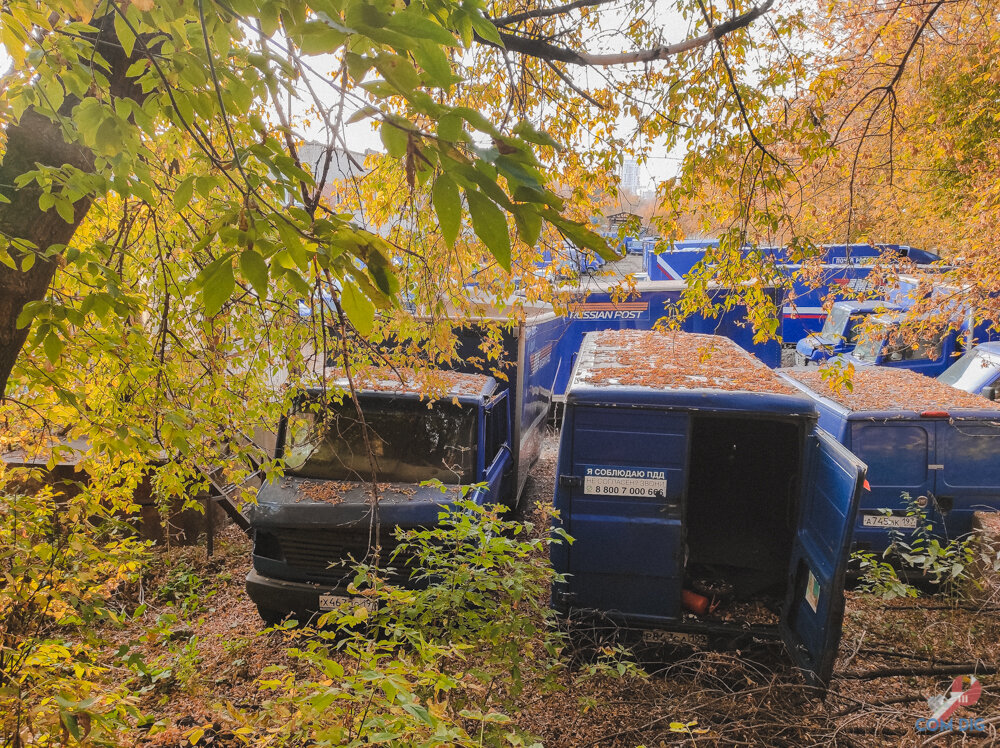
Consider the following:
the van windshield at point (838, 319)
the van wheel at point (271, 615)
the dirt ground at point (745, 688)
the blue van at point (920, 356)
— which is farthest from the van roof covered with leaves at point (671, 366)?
the van windshield at point (838, 319)

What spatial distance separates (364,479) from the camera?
567 centimetres

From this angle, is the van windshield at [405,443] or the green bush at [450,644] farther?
the van windshield at [405,443]

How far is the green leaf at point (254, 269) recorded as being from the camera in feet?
4.47

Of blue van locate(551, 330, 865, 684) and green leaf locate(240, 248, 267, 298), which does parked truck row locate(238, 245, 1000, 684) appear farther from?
green leaf locate(240, 248, 267, 298)

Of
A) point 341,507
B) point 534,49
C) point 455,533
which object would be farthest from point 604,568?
point 534,49

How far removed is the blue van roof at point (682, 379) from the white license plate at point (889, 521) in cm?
192

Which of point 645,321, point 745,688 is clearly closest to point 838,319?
point 645,321

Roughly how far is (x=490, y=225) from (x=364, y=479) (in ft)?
16.6

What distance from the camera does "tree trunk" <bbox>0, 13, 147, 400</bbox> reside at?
199 centimetres

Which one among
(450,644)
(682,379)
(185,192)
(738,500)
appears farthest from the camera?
(738,500)

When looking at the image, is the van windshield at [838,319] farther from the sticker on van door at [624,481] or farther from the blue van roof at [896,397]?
the sticker on van door at [624,481]

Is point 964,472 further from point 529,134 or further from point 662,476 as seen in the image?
point 529,134

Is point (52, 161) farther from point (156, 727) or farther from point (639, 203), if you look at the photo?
point (639, 203)

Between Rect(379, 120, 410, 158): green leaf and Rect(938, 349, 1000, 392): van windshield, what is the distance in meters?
10.1
